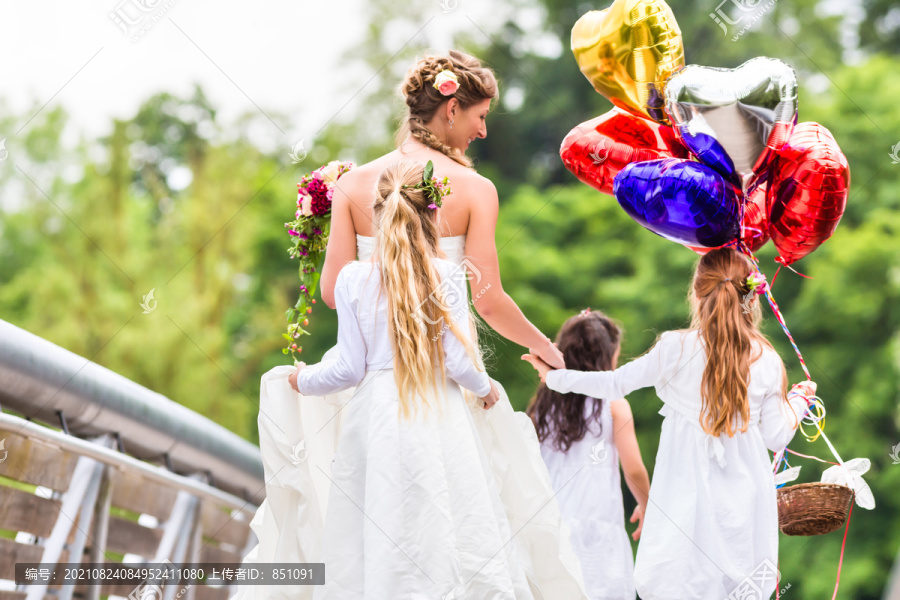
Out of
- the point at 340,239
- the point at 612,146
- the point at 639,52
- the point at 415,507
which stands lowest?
the point at 415,507

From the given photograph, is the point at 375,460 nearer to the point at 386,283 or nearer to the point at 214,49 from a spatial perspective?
the point at 386,283

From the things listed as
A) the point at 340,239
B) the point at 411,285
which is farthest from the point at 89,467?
the point at 411,285

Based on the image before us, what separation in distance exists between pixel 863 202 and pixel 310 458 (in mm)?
11179

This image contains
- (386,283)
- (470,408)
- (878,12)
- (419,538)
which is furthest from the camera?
(878,12)

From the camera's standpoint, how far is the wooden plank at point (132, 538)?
2967mm

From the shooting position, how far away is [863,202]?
12.2m

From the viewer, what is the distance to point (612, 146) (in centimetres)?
316

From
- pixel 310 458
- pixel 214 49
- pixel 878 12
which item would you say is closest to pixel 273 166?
pixel 214 49

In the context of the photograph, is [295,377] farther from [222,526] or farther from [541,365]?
[222,526]

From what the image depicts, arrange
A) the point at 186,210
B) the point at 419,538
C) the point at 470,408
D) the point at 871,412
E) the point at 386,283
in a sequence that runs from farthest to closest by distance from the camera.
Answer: the point at 186,210
the point at 871,412
the point at 470,408
the point at 386,283
the point at 419,538

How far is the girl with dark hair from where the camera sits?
327 cm

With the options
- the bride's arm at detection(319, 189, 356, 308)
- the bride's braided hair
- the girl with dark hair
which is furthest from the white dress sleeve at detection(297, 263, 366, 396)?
the girl with dark hair

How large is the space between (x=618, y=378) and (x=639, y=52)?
105 centimetres

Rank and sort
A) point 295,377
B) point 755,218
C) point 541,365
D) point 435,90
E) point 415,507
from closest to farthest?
point 415,507, point 295,377, point 435,90, point 755,218, point 541,365
